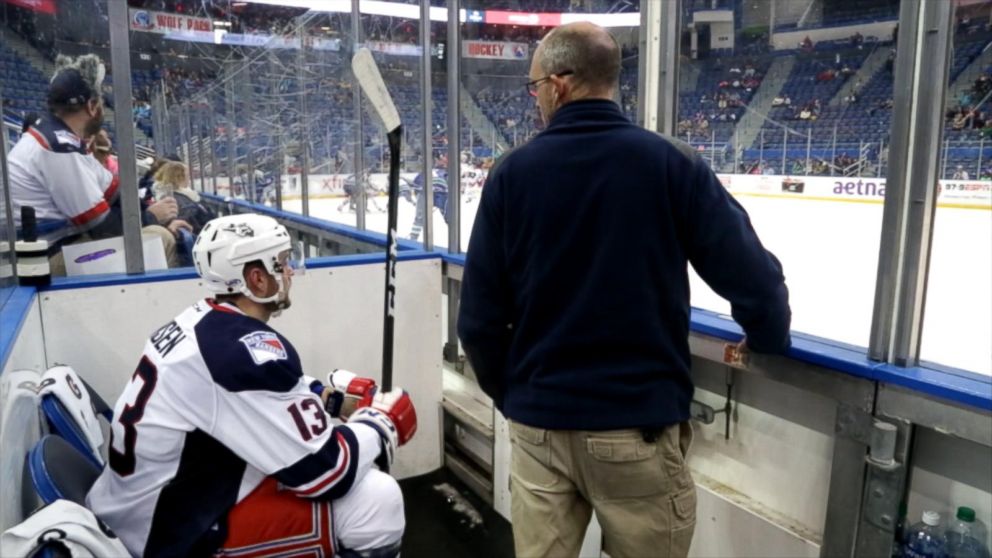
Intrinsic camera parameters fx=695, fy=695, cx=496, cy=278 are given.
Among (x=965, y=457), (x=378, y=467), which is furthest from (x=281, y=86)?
(x=965, y=457)

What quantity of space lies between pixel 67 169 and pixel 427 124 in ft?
3.83

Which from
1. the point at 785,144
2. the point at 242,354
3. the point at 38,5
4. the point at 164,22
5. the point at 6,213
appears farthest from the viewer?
the point at 785,144

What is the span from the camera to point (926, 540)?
1.25 m

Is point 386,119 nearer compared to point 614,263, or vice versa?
point 614,263

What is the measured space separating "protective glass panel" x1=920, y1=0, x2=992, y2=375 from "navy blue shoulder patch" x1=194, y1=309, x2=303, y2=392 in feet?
3.83

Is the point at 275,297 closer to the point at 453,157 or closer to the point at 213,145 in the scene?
the point at 453,157

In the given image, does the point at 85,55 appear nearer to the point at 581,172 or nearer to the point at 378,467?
the point at 378,467

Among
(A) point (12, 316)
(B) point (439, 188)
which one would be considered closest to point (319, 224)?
(B) point (439, 188)

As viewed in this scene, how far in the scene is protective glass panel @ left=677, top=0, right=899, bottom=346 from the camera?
1525mm

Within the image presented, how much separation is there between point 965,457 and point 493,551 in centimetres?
129

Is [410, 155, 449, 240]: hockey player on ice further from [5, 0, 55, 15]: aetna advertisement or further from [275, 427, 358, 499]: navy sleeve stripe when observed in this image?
[275, 427, 358, 499]: navy sleeve stripe

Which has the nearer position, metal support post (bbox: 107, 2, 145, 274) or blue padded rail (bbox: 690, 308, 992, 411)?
blue padded rail (bbox: 690, 308, 992, 411)

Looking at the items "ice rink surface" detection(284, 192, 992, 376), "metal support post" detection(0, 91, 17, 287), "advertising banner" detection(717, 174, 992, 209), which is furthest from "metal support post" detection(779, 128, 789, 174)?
"metal support post" detection(0, 91, 17, 287)

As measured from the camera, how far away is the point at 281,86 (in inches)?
107
